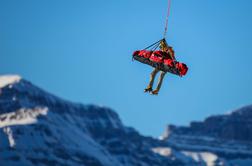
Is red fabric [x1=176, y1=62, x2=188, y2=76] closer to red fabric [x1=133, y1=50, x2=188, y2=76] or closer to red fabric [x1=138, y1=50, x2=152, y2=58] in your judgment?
red fabric [x1=133, y1=50, x2=188, y2=76]

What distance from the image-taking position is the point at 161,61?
5522cm

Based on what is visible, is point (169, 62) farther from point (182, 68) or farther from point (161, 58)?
point (182, 68)

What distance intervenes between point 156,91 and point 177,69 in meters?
2.32

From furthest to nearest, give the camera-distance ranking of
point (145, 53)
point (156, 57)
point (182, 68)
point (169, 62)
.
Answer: point (145, 53) < point (156, 57) < point (182, 68) < point (169, 62)

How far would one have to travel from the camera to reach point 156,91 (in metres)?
56.2

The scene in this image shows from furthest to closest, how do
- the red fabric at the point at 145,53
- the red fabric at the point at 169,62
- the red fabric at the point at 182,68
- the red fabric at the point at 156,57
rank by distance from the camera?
1. the red fabric at the point at 145,53
2. the red fabric at the point at 156,57
3. the red fabric at the point at 182,68
4. the red fabric at the point at 169,62

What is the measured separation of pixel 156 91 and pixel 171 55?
2560mm

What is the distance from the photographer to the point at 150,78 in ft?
185

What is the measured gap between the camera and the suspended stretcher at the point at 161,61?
54.8 meters

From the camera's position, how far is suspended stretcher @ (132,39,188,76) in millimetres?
54812

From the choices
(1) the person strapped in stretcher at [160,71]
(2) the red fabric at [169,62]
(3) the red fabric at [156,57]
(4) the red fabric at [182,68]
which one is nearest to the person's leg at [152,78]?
(1) the person strapped in stretcher at [160,71]

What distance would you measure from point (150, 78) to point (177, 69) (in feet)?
7.40

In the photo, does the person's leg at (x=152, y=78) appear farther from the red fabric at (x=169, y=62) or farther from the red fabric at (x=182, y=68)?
the red fabric at (x=182, y=68)

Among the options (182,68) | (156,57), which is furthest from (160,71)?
(182,68)
